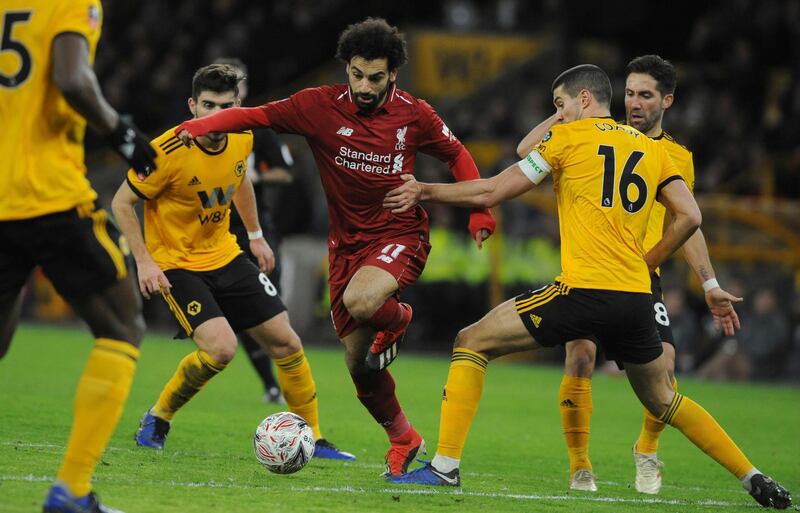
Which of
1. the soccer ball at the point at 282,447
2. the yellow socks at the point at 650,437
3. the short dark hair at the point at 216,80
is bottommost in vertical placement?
the soccer ball at the point at 282,447

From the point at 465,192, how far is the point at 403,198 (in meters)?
0.38

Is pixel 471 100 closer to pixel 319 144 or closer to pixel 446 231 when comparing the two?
pixel 446 231

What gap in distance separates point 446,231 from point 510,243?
3.35 ft

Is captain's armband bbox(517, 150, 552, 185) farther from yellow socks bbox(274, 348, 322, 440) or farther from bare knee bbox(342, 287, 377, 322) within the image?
yellow socks bbox(274, 348, 322, 440)

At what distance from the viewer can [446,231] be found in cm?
1992

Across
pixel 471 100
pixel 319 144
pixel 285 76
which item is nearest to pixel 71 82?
pixel 319 144

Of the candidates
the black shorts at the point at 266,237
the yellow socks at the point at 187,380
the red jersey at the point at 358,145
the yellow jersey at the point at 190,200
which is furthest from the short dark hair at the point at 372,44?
the black shorts at the point at 266,237

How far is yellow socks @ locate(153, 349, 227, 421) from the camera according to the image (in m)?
8.21

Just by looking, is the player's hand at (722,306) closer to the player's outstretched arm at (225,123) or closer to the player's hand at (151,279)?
the player's outstretched arm at (225,123)

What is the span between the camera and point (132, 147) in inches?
212

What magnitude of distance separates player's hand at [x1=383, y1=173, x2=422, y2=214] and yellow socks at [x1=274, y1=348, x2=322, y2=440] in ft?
5.53

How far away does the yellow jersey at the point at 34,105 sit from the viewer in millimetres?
5309

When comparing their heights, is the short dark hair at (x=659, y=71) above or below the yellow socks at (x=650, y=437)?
above

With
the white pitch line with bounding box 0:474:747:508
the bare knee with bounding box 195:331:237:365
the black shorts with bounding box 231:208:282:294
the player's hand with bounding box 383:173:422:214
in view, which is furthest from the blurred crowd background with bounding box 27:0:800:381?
the white pitch line with bounding box 0:474:747:508
